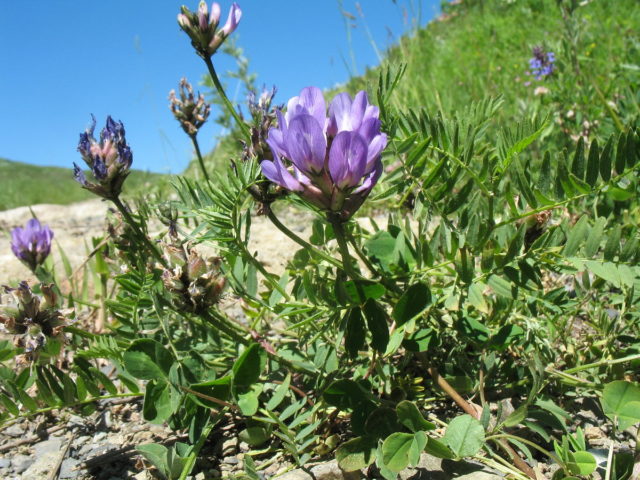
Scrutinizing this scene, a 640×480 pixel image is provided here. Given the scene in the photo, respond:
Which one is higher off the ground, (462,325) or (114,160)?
(114,160)

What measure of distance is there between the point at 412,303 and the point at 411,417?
9.0 inches

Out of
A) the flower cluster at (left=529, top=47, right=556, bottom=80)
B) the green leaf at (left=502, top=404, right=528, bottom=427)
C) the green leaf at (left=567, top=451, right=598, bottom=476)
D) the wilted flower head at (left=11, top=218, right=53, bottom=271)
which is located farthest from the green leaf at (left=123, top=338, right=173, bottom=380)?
the flower cluster at (left=529, top=47, right=556, bottom=80)


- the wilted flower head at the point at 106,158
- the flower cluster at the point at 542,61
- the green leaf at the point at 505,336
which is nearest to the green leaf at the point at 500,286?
the green leaf at the point at 505,336

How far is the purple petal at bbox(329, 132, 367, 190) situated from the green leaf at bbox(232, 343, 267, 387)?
1.37 ft

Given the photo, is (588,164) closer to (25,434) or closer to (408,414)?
(408,414)

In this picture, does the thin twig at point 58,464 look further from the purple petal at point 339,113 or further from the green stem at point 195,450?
the purple petal at point 339,113

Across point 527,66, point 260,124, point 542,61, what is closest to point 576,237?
point 260,124

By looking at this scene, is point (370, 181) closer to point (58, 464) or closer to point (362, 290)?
point (362, 290)

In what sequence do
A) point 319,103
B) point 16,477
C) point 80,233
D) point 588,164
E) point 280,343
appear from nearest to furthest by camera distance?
point 319,103
point 588,164
point 16,477
point 280,343
point 80,233

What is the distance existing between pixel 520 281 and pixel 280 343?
0.76 m

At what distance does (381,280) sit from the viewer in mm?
1266

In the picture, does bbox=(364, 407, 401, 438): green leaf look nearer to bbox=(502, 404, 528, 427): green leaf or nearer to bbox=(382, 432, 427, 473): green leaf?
bbox=(382, 432, 427, 473): green leaf

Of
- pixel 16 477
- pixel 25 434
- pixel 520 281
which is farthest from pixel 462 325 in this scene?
pixel 25 434

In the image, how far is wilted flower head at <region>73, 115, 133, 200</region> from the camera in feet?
4.54
